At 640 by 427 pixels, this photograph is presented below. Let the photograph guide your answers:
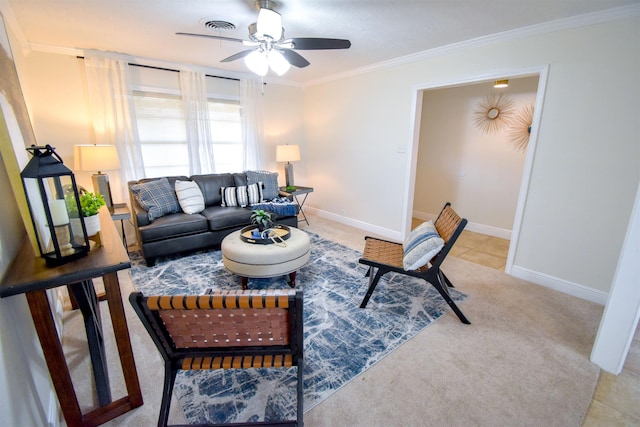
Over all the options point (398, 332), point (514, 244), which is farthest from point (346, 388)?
point (514, 244)

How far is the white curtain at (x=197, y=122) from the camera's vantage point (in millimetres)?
4043

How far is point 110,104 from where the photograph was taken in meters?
3.49

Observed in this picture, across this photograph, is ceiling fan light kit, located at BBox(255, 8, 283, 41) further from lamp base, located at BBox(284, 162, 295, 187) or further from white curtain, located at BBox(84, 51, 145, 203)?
lamp base, located at BBox(284, 162, 295, 187)

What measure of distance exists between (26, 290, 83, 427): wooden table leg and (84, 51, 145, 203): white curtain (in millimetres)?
3022

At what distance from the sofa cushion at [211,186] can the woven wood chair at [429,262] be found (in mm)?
2418

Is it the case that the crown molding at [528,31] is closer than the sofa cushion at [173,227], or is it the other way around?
the crown molding at [528,31]

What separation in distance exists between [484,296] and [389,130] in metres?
2.45

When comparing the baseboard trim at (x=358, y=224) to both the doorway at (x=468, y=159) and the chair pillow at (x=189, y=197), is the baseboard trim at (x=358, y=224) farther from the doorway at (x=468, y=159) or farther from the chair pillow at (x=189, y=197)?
the chair pillow at (x=189, y=197)

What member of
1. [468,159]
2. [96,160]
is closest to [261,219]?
[96,160]

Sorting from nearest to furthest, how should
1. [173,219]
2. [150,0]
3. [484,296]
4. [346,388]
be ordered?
[346,388]
[150,0]
[484,296]
[173,219]

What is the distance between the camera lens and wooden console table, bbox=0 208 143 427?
1143 millimetres

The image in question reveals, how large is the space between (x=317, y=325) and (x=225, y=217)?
201cm

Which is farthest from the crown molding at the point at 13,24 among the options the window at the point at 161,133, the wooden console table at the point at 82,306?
the wooden console table at the point at 82,306

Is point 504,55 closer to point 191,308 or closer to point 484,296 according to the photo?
point 484,296
